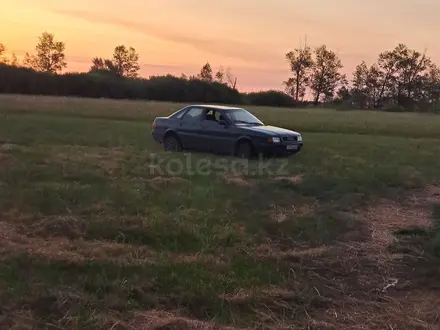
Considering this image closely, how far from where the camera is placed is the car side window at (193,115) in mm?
14861

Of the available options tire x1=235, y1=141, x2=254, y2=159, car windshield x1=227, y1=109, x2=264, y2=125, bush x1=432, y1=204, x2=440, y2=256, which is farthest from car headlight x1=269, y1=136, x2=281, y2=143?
bush x1=432, y1=204, x2=440, y2=256

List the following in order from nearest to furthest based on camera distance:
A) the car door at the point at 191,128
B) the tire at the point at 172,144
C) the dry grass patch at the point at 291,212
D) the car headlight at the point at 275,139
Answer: the dry grass patch at the point at 291,212, the car headlight at the point at 275,139, the car door at the point at 191,128, the tire at the point at 172,144

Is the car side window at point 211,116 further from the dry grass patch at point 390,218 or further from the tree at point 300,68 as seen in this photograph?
the tree at point 300,68

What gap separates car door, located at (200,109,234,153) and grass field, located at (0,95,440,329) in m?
2.05

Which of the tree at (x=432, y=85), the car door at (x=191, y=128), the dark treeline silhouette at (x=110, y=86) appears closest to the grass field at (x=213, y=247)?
the car door at (x=191, y=128)

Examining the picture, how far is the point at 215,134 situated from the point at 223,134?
0.27 metres

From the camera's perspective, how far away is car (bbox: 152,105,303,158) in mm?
13539

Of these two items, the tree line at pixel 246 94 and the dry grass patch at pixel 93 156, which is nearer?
the dry grass patch at pixel 93 156

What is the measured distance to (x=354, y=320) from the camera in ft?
→ 14.8

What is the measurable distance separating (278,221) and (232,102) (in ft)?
187

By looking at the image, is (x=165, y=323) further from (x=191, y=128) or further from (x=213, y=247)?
(x=191, y=128)

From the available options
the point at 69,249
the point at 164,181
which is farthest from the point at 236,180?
the point at 69,249

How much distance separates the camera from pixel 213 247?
614 centimetres

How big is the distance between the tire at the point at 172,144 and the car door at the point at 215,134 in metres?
0.92
